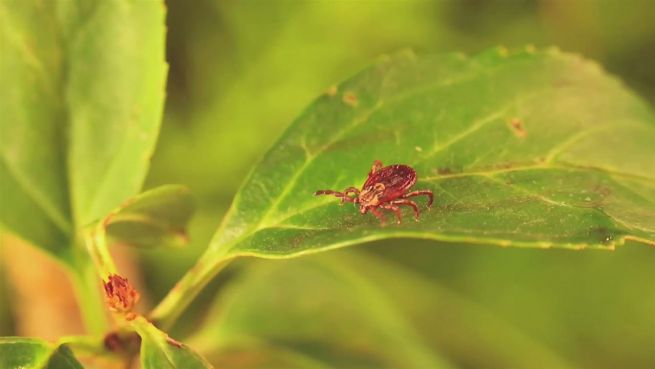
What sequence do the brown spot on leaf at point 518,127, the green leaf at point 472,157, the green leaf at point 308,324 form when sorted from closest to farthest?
the green leaf at point 472,157 < the brown spot on leaf at point 518,127 < the green leaf at point 308,324

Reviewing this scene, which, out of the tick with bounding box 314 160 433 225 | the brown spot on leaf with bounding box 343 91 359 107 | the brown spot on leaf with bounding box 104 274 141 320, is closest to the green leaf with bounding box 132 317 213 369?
the brown spot on leaf with bounding box 104 274 141 320

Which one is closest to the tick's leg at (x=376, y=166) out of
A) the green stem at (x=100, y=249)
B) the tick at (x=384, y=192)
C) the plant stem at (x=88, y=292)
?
the tick at (x=384, y=192)

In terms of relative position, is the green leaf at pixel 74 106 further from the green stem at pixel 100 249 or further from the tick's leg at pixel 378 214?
the tick's leg at pixel 378 214

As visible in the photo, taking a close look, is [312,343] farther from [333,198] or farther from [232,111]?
[232,111]

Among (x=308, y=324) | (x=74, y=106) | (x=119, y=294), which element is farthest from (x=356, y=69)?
(x=119, y=294)

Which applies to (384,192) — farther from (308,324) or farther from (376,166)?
(308,324)

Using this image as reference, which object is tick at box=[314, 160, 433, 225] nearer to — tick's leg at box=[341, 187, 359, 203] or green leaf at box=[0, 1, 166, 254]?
tick's leg at box=[341, 187, 359, 203]

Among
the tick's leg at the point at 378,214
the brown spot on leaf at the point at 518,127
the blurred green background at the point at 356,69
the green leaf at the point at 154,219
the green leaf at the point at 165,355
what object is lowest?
the green leaf at the point at 165,355
